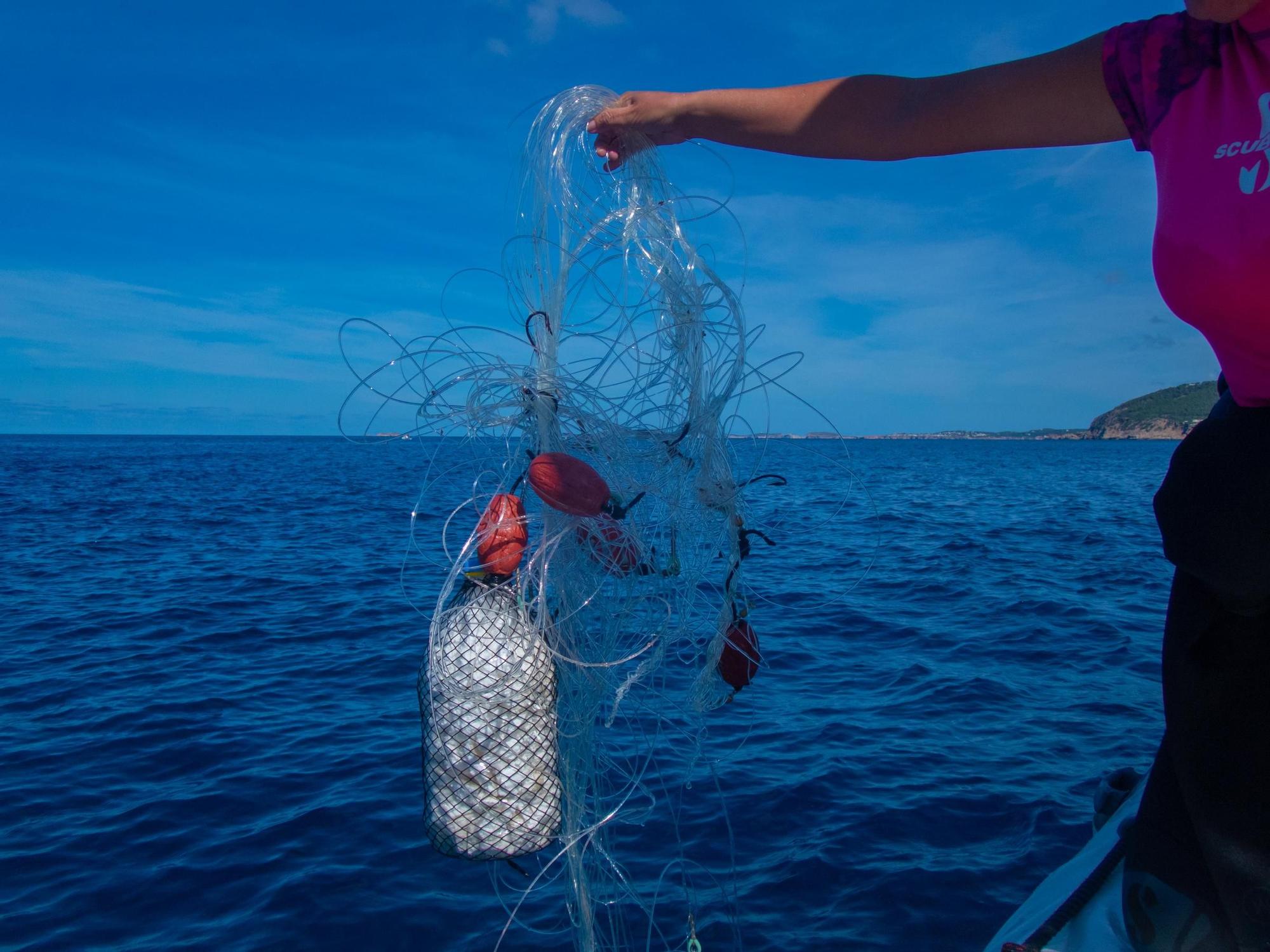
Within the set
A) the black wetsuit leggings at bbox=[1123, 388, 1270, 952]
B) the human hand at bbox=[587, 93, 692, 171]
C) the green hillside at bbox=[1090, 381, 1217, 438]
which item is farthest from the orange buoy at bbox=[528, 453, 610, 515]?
the green hillside at bbox=[1090, 381, 1217, 438]

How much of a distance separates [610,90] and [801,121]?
1.36 m

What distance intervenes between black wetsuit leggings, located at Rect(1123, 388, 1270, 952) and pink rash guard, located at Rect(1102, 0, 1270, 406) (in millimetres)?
169

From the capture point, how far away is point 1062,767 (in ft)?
23.1

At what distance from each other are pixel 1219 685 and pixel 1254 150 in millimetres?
1132

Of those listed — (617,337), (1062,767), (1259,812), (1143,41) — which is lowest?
(1062,767)

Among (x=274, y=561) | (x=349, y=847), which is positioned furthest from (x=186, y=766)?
(x=274, y=561)

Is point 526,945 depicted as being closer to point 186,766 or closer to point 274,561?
point 186,766

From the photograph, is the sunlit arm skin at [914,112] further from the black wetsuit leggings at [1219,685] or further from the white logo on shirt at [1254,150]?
the black wetsuit leggings at [1219,685]

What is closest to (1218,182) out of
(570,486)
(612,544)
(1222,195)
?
(1222,195)

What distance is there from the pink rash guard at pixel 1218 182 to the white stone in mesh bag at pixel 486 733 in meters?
2.35

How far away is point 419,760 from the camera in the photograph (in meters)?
7.46

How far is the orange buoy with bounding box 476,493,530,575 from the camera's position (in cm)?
314

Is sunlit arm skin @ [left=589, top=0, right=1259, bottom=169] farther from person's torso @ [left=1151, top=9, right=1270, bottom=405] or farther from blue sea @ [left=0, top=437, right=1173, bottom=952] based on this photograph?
blue sea @ [left=0, top=437, right=1173, bottom=952]

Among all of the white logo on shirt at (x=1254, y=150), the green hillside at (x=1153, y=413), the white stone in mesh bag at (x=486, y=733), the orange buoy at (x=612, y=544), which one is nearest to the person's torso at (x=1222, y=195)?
the white logo on shirt at (x=1254, y=150)
